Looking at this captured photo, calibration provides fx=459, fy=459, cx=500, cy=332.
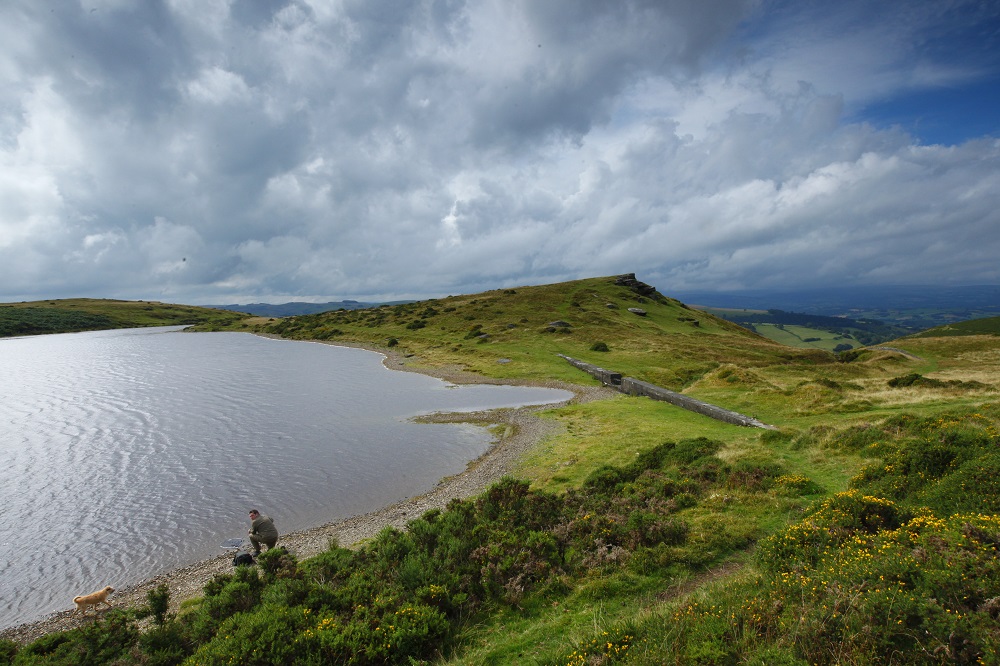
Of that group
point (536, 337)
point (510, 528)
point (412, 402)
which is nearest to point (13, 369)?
point (412, 402)

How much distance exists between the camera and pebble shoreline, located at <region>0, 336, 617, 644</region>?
1495cm

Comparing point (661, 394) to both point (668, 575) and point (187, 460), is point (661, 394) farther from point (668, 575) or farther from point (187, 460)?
point (187, 460)

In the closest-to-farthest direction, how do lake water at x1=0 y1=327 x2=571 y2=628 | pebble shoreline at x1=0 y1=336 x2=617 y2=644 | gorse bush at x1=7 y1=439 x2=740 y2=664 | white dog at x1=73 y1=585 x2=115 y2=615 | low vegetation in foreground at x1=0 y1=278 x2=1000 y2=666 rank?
low vegetation in foreground at x1=0 y1=278 x2=1000 y2=666 → gorse bush at x1=7 y1=439 x2=740 y2=664 → white dog at x1=73 y1=585 x2=115 y2=615 → pebble shoreline at x1=0 y1=336 x2=617 y2=644 → lake water at x1=0 y1=327 x2=571 y2=628

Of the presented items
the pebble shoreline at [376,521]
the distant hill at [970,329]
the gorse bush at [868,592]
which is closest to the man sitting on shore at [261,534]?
the pebble shoreline at [376,521]

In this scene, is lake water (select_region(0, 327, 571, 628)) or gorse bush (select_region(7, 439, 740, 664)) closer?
gorse bush (select_region(7, 439, 740, 664))

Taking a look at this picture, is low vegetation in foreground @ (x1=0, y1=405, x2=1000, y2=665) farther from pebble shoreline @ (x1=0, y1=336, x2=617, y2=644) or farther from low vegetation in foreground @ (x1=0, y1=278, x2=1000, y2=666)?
pebble shoreline @ (x1=0, y1=336, x2=617, y2=644)

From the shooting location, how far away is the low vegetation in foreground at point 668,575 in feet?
25.2

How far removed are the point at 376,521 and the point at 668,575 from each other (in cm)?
1351

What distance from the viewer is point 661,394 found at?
4072 cm

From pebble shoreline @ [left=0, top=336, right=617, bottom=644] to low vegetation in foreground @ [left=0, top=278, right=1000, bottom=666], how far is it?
2.48 m

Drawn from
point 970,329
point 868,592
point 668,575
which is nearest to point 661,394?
point 668,575

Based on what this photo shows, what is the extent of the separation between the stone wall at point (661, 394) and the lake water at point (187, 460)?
750 cm

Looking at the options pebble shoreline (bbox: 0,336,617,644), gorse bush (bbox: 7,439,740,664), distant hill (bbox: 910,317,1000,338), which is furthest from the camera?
distant hill (bbox: 910,317,1000,338)

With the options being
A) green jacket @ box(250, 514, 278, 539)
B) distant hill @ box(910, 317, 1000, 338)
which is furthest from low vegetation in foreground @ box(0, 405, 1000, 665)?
distant hill @ box(910, 317, 1000, 338)
